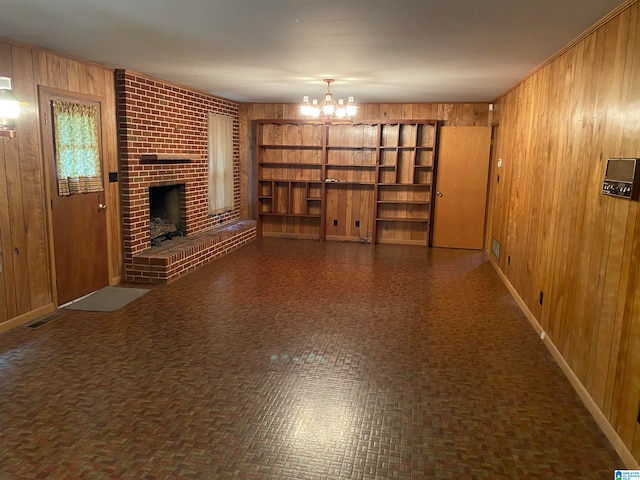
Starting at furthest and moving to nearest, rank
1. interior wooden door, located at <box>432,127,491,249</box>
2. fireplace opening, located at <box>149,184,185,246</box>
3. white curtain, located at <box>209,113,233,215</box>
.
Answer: interior wooden door, located at <box>432,127,491,249</box> → white curtain, located at <box>209,113,233,215</box> → fireplace opening, located at <box>149,184,185,246</box>

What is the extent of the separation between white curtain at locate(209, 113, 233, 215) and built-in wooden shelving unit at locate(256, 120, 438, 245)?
Answer: 0.58 m

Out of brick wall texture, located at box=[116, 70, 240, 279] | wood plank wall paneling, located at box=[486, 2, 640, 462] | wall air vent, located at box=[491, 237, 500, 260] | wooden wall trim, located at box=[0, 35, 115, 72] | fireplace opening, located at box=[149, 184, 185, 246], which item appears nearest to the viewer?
wood plank wall paneling, located at box=[486, 2, 640, 462]

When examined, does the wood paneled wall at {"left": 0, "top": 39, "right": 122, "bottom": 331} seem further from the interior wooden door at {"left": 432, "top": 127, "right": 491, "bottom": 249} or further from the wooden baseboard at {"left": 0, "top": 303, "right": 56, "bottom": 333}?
the interior wooden door at {"left": 432, "top": 127, "right": 491, "bottom": 249}

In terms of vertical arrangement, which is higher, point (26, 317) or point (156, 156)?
point (156, 156)

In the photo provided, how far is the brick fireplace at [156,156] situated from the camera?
5109mm

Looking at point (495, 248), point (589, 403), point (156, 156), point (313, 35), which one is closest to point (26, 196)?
point (156, 156)

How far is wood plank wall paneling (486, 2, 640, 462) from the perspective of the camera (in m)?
2.34

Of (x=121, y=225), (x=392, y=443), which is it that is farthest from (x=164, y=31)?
(x=392, y=443)

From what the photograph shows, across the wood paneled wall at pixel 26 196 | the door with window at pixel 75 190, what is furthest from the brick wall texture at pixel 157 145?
the wood paneled wall at pixel 26 196

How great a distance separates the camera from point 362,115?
7.77 metres

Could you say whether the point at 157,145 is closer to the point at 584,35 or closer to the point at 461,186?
the point at 584,35

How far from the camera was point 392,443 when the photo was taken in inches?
93.1

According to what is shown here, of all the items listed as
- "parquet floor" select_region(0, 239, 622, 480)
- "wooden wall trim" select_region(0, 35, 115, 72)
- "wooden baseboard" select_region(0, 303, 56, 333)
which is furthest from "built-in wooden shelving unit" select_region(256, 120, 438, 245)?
"wooden baseboard" select_region(0, 303, 56, 333)

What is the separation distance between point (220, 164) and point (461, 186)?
3969mm
